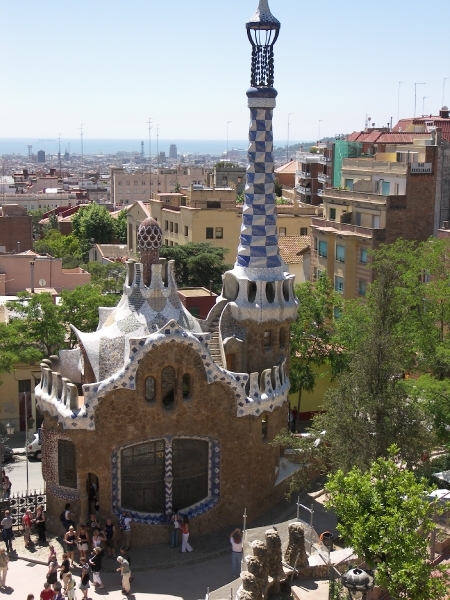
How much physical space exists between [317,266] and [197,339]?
90.9 feet

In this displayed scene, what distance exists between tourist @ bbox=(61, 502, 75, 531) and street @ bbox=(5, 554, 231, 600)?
124 cm

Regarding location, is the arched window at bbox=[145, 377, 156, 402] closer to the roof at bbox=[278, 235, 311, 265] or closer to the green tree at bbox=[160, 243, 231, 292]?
the roof at bbox=[278, 235, 311, 265]

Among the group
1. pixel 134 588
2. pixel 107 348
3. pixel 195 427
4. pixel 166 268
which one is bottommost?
pixel 134 588

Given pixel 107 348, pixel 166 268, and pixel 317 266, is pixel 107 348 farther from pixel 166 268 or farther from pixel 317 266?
pixel 317 266

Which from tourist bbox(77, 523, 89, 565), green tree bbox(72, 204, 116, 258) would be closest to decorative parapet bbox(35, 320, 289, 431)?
tourist bbox(77, 523, 89, 565)

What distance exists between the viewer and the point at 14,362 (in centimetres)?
3022

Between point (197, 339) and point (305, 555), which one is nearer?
point (305, 555)

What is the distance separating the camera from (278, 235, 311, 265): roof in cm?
5275

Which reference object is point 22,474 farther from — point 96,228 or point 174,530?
point 96,228

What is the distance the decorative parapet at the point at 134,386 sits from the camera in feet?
71.7

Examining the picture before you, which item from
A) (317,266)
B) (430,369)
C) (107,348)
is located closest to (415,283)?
(430,369)

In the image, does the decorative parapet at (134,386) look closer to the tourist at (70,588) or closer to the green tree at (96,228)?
the tourist at (70,588)

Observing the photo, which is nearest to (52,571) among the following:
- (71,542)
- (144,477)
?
(71,542)

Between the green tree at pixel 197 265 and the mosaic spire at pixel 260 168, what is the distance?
94.6 feet
